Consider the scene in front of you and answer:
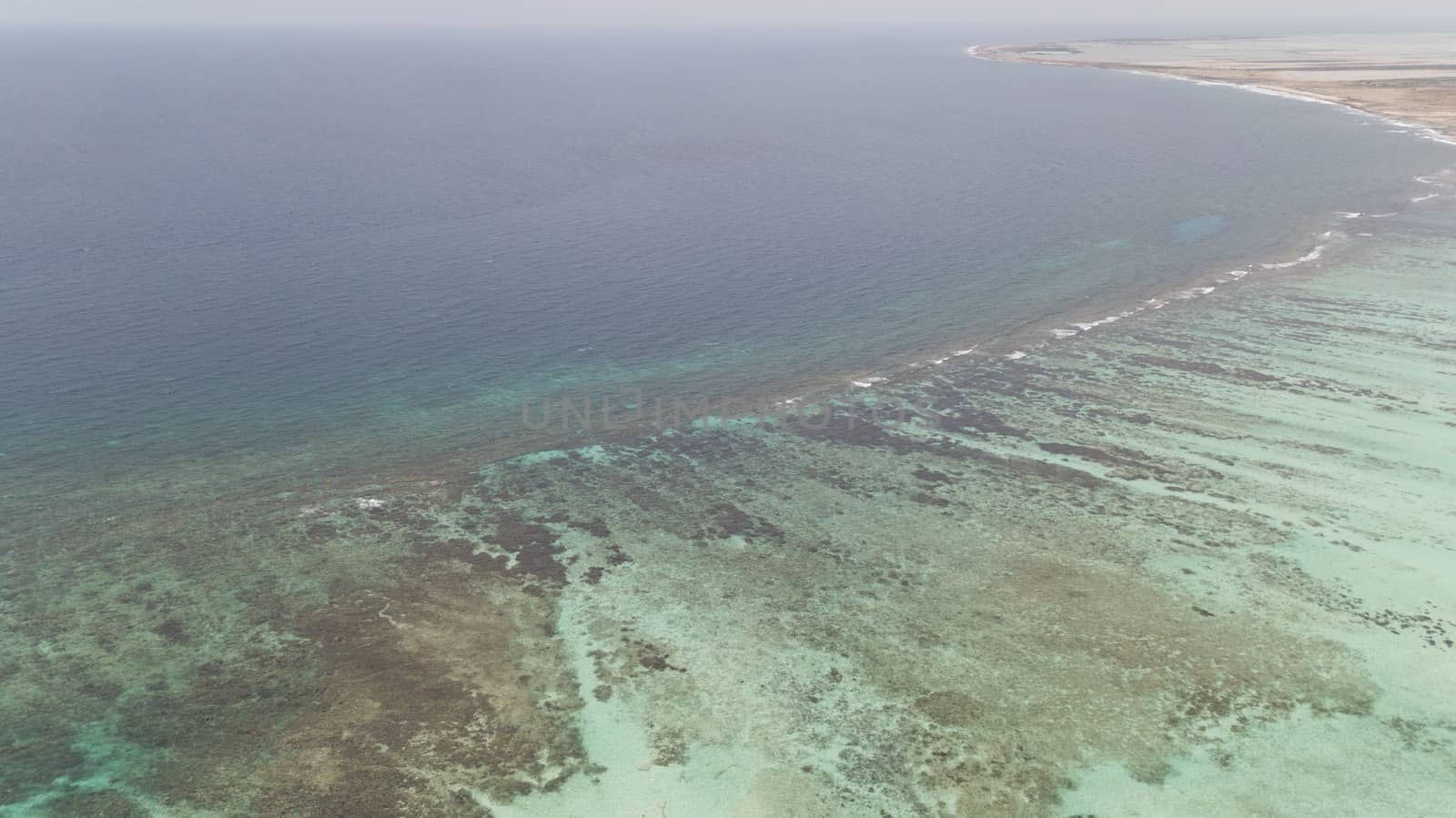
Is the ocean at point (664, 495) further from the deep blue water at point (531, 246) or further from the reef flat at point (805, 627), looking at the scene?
the deep blue water at point (531, 246)

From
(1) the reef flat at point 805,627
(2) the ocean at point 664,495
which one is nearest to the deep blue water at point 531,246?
(2) the ocean at point 664,495

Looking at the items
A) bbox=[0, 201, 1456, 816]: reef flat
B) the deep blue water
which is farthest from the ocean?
the deep blue water

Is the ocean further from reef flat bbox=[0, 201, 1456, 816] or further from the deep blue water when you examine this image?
the deep blue water

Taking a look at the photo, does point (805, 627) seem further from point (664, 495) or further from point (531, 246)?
point (531, 246)

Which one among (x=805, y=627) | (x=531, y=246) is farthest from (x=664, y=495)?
(x=531, y=246)

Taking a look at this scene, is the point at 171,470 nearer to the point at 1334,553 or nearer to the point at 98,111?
the point at 1334,553
